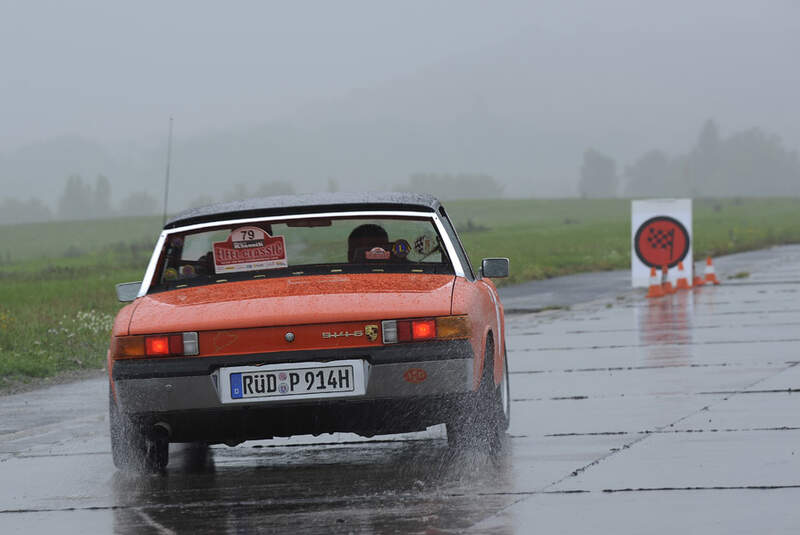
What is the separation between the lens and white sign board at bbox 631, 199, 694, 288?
2583 centimetres

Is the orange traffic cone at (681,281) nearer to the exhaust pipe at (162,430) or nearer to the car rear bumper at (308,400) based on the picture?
the car rear bumper at (308,400)

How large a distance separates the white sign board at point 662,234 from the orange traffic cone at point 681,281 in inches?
2.9

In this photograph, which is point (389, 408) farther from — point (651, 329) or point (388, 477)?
point (651, 329)

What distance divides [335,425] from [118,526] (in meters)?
1.26

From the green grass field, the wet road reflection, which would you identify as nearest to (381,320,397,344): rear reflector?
the wet road reflection

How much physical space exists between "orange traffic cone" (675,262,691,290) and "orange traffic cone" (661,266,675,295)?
21 cm

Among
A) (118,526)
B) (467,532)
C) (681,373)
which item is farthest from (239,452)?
(681,373)

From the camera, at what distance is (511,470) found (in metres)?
7.98

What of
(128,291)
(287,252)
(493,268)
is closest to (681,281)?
(493,268)

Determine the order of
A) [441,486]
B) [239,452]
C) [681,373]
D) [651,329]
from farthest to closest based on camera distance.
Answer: [651,329] → [681,373] → [239,452] → [441,486]

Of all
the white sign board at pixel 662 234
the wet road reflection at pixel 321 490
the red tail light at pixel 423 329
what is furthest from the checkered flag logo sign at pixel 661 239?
the red tail light at pixel 423 329

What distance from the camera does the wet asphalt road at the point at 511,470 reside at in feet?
22.0

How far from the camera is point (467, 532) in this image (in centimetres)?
630

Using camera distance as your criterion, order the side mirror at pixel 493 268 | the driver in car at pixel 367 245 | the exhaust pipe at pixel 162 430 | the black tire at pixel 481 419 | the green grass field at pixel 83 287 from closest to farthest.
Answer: the exhaust pipe at pixel 162 430
the black tire at pixel 481 419
the driver in car at pixel 367 245
the side mirror at pixel 493 268
the green grass field at pixel 83 287
